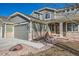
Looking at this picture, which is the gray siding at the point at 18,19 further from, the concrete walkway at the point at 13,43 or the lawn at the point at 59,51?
the lawn at the point at 59,51

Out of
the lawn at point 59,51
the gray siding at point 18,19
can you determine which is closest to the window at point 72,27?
the lawn at point 59,51

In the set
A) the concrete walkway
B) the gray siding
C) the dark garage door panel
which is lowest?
the concrete walkway

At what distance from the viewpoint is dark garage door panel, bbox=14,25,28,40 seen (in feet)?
19.6

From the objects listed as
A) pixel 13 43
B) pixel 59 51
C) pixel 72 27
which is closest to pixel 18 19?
pixel 13 43

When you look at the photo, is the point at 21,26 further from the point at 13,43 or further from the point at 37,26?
the point at 13,43

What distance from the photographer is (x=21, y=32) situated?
6.05 m

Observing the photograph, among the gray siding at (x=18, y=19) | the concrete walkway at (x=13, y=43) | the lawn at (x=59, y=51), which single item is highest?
the gray siding at (x=18, y=19)

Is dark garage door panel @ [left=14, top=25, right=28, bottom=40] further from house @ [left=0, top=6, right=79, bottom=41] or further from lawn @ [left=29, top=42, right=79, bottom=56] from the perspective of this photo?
lawn @ [left=29, top=42, right=79, bottom=56]

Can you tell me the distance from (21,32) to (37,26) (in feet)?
2.20

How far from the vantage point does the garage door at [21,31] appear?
5960 millimetres

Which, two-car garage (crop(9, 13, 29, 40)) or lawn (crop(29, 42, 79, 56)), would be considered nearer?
lawn (crop(29, 42, 79, 56))

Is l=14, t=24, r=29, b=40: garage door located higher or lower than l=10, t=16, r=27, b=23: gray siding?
lower

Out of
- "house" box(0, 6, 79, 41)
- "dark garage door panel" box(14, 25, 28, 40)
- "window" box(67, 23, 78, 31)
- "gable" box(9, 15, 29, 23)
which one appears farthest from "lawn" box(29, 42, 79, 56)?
"gable" box(9, 15, 29, 23)

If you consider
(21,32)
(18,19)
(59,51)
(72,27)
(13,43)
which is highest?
(18,19)
